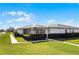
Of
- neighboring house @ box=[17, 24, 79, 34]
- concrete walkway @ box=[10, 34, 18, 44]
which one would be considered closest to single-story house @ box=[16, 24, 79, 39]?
neighboring house @ box=[17, 24, 79, 34]

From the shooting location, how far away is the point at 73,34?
12.1 metres

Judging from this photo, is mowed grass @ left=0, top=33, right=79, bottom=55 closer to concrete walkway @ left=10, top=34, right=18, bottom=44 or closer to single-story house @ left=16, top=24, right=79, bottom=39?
concrete walkway @ left=10, top=34, right=18, bottom=44

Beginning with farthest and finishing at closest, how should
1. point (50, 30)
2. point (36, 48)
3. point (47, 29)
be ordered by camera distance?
point (50, 30) < point (47, 29) < point (36, 48)

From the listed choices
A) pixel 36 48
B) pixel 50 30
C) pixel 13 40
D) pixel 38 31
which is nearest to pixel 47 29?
pixel 50 30

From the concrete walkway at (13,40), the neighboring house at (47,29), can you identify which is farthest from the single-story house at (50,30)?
the concrete walkway at (13,40)

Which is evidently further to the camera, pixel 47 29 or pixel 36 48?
pixel 47 29

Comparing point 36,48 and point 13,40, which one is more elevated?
point 13,40

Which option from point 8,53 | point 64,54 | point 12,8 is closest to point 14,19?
point 12,8

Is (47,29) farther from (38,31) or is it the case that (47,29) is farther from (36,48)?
(36,48)

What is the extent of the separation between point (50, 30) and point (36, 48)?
0.87 meters

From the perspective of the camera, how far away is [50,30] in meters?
12.1

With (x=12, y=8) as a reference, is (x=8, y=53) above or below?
below

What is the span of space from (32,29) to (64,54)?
4.69 ft
